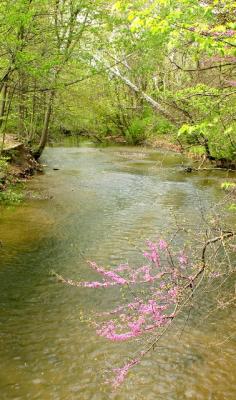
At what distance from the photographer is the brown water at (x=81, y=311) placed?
18.6 ft

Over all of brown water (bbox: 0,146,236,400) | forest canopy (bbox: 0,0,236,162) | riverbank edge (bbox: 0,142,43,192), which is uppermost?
forest canopy (bbox: 0,0,236,162)

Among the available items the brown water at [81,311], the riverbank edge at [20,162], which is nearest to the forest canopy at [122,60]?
the riverbank edge at [20,162]

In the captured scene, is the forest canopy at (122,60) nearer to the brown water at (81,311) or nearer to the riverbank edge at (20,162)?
the riverbank edge at (20,162)

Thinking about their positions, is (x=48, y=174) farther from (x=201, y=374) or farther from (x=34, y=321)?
(x=201, y=374)

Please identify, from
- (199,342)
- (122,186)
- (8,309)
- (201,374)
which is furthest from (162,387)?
(122,186)

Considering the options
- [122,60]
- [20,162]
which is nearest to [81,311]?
[122,60]

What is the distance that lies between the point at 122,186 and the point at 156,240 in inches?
325

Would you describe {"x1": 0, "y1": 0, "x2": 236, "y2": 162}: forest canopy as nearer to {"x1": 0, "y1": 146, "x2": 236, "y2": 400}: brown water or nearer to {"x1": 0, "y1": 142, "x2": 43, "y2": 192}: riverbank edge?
{"x1": 0, "y1": 142, "x2": 43, "y2": 192}: riverbank edge

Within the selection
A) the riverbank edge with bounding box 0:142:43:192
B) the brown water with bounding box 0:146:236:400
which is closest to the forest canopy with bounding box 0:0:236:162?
the riverbank edge with bounding box 0:142:43:192

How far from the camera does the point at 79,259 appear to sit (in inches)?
399

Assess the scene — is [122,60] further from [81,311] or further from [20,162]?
[81,311]

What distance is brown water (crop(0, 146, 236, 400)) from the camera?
5.67 m

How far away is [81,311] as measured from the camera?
7.54 m

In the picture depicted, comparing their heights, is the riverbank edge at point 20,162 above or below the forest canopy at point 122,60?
below
